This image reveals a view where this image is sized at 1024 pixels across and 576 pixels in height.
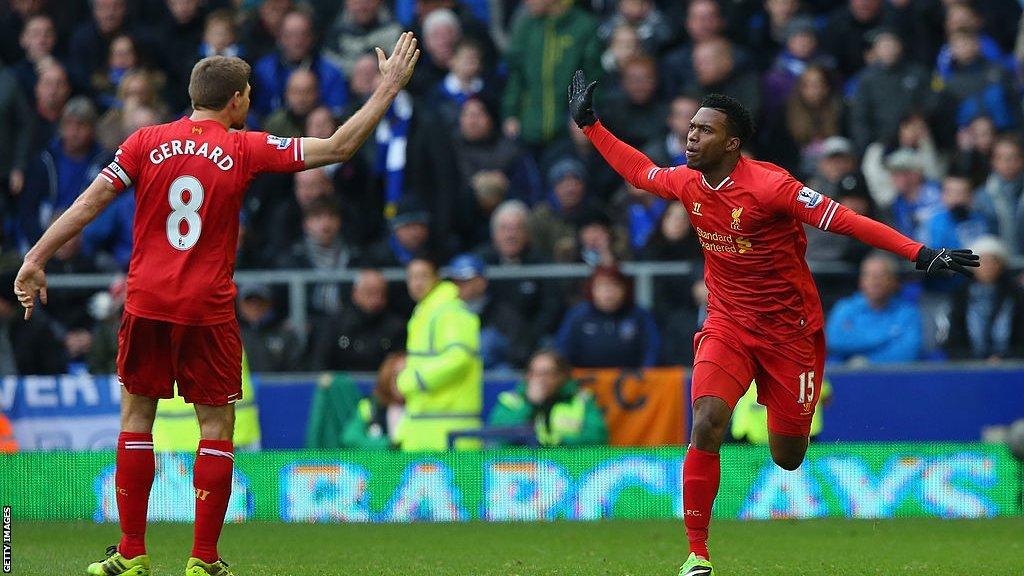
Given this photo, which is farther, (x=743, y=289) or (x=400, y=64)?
(x=743, y=289)

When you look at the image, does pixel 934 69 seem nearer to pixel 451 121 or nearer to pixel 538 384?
pixel 451 121

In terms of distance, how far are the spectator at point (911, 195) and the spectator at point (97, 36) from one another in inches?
309

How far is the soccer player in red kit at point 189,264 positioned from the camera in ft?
25.6

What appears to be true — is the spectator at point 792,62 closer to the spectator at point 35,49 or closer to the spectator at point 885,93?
the spectator at point 885,93

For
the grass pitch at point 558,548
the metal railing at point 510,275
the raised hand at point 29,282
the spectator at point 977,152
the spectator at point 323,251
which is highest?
the spectator at point 977,152

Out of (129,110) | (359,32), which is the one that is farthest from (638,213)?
(129,110)

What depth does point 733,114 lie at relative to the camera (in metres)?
8.50

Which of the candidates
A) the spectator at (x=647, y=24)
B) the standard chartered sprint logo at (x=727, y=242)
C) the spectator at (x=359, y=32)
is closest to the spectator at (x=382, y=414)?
the spectator at (x=359, y=32)

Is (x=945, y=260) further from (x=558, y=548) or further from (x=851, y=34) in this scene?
(x=851, y=34)

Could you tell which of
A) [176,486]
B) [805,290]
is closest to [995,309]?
[805,290]

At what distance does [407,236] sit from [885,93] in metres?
4.50

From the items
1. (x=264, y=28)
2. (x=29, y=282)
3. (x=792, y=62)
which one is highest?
(x=264, y=28)

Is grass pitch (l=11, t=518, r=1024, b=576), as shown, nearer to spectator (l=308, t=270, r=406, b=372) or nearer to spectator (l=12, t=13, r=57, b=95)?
spectator (l=308, t=270, r=406, b=372)

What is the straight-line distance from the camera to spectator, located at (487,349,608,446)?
1310cm
